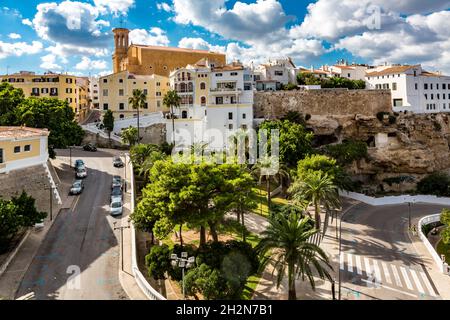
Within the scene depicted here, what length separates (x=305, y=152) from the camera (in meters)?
54.9

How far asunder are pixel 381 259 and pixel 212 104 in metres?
41.5

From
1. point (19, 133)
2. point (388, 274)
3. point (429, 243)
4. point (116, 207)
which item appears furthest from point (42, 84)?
point (429, 243)

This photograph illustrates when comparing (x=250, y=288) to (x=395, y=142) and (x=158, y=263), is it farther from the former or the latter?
(x=395, y=142)

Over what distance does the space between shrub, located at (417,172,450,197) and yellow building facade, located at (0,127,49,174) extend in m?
61.4

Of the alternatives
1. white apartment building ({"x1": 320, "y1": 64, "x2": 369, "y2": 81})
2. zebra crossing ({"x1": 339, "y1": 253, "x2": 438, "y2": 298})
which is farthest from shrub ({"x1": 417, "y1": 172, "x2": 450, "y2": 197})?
zebra crossing ({"x1": 339, "y1": 253, "x2": 438, "y2": 298})

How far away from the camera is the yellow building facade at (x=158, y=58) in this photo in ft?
289

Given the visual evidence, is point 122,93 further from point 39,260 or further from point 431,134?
point 431,134

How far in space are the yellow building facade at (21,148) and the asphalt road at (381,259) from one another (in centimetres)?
3414

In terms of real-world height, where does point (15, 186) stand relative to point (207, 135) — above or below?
below

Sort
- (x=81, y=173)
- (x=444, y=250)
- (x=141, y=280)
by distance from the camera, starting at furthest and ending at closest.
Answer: (x=81, y=173)
(x=444, y=250)
(x=141, y=280)

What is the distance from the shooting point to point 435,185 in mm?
63344

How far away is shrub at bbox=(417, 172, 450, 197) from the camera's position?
61.5m
